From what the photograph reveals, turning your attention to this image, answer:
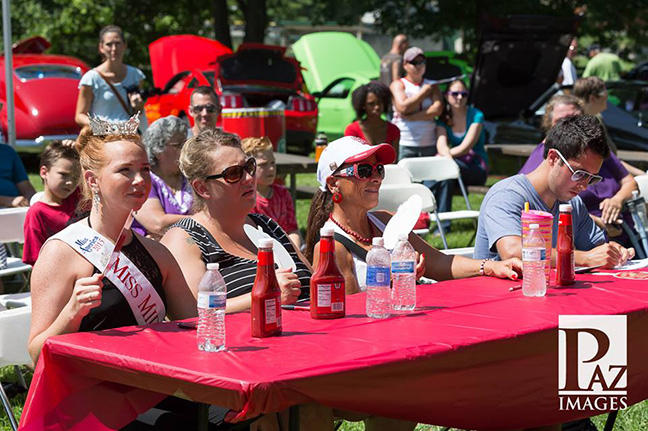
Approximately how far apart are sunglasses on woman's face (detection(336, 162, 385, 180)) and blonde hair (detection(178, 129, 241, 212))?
0.46 metres

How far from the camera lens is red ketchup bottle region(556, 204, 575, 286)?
3.96 m

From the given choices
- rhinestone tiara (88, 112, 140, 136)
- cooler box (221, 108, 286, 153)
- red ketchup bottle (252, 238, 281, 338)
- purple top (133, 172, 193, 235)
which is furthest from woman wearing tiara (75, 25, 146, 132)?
red ketchup bottle (252, 238, 281, 338)

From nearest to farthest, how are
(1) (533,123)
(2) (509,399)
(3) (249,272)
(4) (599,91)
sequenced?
(2) (509,399), (3) (249,272), (4) (599,91), (1) (533,123)

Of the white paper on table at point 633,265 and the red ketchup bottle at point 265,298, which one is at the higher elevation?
the red ketchup bottle at point 265,298

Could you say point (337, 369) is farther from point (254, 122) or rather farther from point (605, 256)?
point (254, 122)

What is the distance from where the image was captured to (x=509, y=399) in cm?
319

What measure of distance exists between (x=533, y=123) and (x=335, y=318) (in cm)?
1088

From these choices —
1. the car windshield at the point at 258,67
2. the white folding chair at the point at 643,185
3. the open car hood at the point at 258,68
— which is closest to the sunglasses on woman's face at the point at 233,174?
the white folding chair at the point at 643,185

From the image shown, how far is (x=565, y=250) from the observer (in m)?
3.99

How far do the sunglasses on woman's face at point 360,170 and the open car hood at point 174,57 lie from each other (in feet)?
39.1

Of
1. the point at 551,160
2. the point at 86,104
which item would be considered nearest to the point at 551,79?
the point at 86,104

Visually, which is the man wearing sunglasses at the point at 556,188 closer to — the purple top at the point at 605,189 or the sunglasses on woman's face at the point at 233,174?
the sunglasses on woman's face at the point at 233,174

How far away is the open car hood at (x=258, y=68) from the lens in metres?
14.9

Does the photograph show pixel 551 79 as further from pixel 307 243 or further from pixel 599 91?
pixel 307 243
